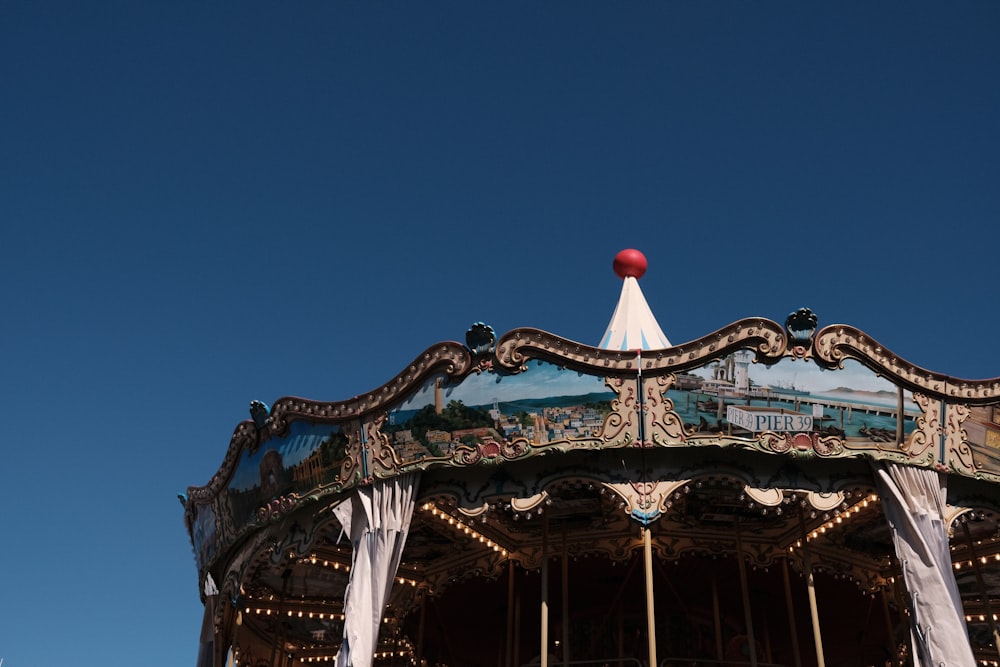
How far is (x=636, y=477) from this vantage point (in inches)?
480

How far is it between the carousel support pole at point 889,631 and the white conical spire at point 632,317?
16.0 feet

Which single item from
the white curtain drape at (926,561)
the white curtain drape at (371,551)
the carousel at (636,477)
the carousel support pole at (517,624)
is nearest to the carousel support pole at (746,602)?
the carousel at (636,477)

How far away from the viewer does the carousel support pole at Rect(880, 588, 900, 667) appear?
14.9m

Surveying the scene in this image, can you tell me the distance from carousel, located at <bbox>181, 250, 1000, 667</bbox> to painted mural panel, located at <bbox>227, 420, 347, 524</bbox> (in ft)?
0.09

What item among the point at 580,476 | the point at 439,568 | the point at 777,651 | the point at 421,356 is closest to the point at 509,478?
the point at 580,476

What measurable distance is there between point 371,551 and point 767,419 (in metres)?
4.82

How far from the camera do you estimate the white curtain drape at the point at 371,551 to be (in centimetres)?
1161

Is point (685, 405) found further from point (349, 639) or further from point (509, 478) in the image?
point (349, 639)

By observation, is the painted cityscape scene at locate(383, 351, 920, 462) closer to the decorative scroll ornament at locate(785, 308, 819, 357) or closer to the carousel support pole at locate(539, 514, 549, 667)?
the decorative scroll ornament at locate(785, 308, 819, 357)

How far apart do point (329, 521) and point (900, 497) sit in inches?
267

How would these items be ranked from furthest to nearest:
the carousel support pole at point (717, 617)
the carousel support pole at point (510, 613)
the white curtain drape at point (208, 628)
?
1. the white curtain drape at point (208, 628)
2. the carousel support pole at point (717, 617)
3. the carousel support pole at point (510, 613)

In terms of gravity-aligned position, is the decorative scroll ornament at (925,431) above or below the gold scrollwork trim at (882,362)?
below

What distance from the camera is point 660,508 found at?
39.4 ft

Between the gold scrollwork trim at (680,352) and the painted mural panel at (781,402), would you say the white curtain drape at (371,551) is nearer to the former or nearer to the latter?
the gold scrollwork trim at (680,352)
